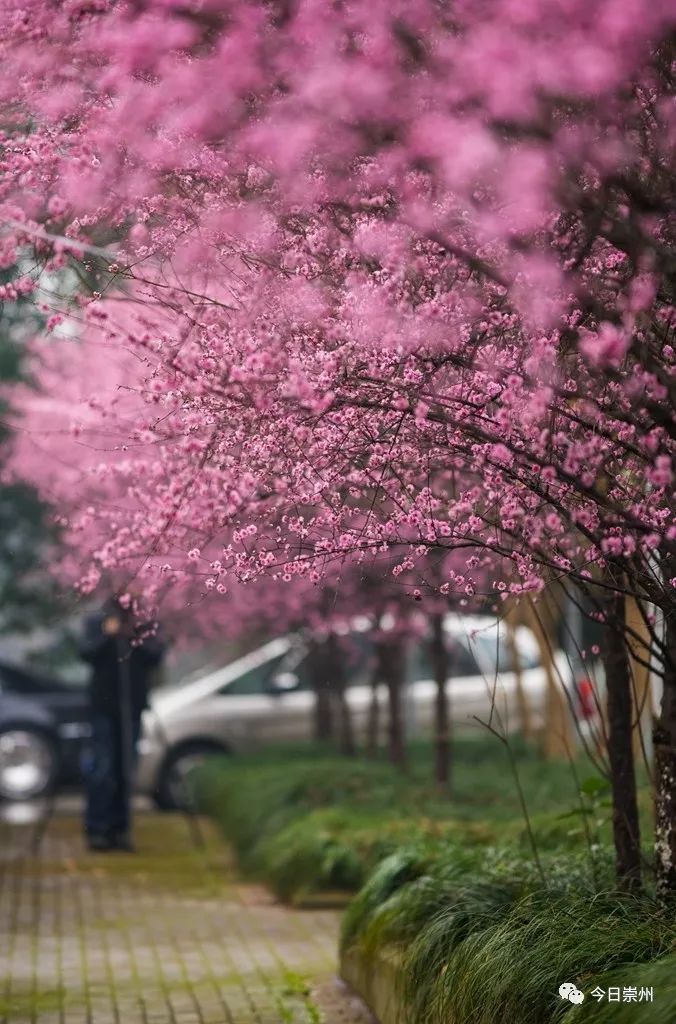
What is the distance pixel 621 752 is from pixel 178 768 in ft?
41.2

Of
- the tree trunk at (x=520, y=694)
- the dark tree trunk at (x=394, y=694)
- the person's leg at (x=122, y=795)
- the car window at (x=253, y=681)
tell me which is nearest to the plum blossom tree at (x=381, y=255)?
the person's leg at (x=122, y=795)

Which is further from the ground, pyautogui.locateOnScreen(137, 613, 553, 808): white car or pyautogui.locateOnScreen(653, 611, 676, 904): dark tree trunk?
pyautogui.locateOnScreen(137, 613, 553, 808): white car

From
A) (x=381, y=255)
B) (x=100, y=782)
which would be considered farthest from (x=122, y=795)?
(x=381, y=255)

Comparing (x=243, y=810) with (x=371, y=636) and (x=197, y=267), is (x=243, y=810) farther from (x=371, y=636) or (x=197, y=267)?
(x=197, y=267)

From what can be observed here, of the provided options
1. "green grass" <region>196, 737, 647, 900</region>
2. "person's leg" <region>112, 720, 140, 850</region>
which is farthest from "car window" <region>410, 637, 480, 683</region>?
"person's leg" <region>112, 720, 140, 850</region>

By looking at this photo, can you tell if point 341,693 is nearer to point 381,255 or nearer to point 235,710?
point 235,710

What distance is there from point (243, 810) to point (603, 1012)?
942 centimetres

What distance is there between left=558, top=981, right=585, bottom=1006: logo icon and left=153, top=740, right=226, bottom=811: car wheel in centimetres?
1361

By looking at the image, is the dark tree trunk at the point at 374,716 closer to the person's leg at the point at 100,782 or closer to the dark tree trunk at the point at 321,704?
the dark tree trunk at the point at 321,704

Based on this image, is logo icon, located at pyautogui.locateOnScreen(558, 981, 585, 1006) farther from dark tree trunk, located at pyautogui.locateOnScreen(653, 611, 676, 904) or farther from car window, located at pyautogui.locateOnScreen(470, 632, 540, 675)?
car window, located at pyautogui.locateOnScreen(470, 632, 540, 675)

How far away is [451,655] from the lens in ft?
65.9

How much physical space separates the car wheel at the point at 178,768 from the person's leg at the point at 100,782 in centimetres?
353

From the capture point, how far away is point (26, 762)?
2042cm

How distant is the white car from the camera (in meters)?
19.4
